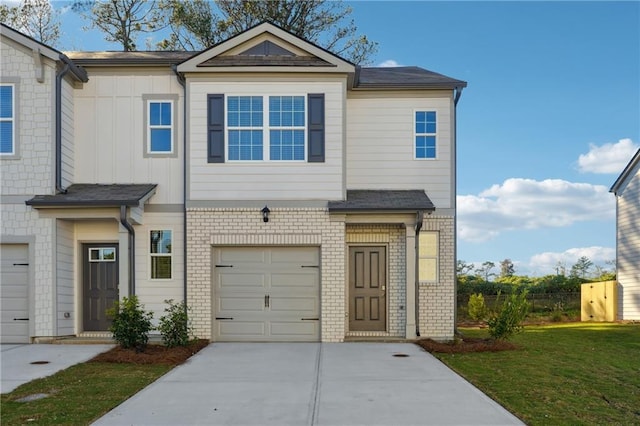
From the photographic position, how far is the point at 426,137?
14477mm

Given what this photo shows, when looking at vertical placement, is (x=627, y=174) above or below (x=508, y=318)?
above

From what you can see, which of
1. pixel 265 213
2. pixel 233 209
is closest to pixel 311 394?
pixel 265 213

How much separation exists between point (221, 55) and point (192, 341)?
6335 millimetres

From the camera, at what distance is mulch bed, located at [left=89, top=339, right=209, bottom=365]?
10.9m

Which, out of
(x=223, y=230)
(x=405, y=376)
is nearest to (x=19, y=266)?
(x=223, y=230)

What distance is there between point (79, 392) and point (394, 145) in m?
8.92

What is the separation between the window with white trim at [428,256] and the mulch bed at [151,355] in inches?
212

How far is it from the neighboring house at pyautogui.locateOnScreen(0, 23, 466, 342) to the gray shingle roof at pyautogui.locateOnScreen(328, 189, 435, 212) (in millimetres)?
44

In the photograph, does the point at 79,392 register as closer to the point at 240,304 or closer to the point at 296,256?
the point at 240,304

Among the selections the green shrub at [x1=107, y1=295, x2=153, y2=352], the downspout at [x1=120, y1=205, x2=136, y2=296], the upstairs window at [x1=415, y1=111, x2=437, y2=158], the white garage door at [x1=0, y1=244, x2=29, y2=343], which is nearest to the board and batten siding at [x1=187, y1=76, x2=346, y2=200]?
the downspout at [x1=120, y1=205, x2=136, y2=296]

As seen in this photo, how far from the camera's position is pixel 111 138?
1401 centimetres

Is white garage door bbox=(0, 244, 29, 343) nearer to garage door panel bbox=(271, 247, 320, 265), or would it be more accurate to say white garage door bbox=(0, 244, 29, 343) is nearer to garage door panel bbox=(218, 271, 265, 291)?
garage door panel bbox=(218, 271, 265, 291)

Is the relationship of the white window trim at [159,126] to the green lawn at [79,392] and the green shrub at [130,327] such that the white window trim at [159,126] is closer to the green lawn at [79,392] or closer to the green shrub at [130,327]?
the green shrub at [130,327]

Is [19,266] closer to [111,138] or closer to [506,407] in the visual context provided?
[111,138]
